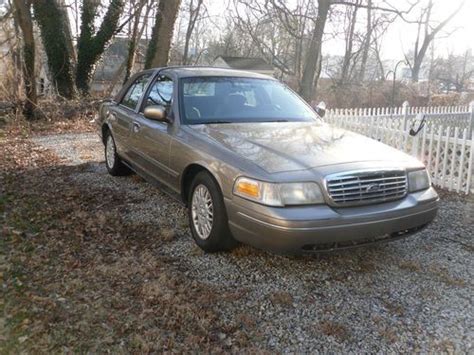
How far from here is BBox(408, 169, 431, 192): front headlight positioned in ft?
12.5

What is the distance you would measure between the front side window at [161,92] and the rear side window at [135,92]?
305mm

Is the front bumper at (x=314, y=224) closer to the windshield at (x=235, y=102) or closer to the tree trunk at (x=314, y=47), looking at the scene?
the windshield at (x=235, y=102)

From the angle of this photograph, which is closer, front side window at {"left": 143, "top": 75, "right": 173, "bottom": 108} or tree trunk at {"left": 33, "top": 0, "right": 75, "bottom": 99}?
front side window at {"left": 143, "top": 75, "right": 173, "bottom": 108}

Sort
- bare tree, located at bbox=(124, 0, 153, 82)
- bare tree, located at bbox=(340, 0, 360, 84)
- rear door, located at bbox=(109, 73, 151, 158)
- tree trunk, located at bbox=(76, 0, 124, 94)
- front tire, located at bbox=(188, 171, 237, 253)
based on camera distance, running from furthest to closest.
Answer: bare tree, located at bbox=(340, 0, 360, 84)
bare tree, located at bbox=(124, 0, 153, 82)
tree trunk, located at bbox=(76, 0, 124, 94)
rear door, located at bbox=(109, 73, 151, 158)
front tire, located at bbox=(188, 171, 237, 253)

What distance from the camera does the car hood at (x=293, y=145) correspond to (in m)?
3.55

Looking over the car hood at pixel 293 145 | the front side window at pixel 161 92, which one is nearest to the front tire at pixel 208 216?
the car hood at pixel 293 145

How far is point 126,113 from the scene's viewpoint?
19.5 feet

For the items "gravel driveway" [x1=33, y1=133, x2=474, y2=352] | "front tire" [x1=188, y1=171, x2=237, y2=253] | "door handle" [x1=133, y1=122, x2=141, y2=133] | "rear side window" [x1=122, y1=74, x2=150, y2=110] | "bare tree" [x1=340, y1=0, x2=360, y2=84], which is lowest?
"gravel driveway" [x1=33, y1=133, x2=474, y2=352]

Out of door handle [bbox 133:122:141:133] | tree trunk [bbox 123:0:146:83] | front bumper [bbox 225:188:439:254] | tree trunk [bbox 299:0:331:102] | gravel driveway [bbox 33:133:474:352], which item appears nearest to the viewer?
gravel driveway [bbox 33:133:474:352]

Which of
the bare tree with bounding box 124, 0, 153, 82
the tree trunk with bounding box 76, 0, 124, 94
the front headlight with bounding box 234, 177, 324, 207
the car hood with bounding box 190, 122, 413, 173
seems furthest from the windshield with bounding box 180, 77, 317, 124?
the bare tree with bounding box 124, 0, 153, 82

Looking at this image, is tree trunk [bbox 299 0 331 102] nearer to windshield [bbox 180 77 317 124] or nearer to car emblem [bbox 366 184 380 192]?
windshield [bbox 180 77 317 124]

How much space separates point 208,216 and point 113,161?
3.25 m

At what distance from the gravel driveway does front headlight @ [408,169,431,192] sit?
2.32 ft

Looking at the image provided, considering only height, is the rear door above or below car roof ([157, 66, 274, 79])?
below
